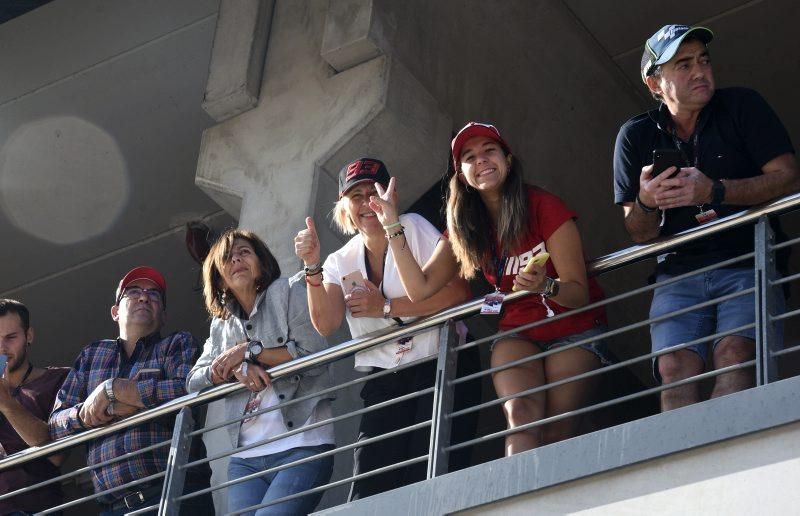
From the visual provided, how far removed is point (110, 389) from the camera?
6543 millimetres

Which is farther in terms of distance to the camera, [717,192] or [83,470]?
[83,470]

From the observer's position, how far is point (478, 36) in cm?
900

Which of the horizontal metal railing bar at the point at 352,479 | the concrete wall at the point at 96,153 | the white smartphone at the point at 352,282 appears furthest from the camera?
the concrete wall at the point at 96,153

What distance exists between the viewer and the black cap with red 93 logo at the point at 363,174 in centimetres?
632

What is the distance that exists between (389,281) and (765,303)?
1742 mm

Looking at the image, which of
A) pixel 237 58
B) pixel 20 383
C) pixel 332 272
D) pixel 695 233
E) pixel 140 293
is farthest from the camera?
pixel 237 58

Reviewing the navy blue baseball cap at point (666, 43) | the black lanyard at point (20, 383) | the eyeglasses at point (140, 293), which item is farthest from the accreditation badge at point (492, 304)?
the black lanyard at point (20, 383)

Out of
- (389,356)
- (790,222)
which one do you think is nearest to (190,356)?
(389,356)

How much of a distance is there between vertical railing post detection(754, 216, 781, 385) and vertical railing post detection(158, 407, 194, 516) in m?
2.51

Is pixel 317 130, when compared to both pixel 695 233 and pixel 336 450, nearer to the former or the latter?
pixel 336 450

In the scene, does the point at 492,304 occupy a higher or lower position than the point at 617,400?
higher

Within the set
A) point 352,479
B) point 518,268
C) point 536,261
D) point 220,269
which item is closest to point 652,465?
point 536,261

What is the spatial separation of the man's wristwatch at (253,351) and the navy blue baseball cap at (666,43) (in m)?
1.96

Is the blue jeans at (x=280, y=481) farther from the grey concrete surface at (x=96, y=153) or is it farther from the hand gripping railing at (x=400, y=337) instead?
the grey concrete surface at (x=96, y=153)
